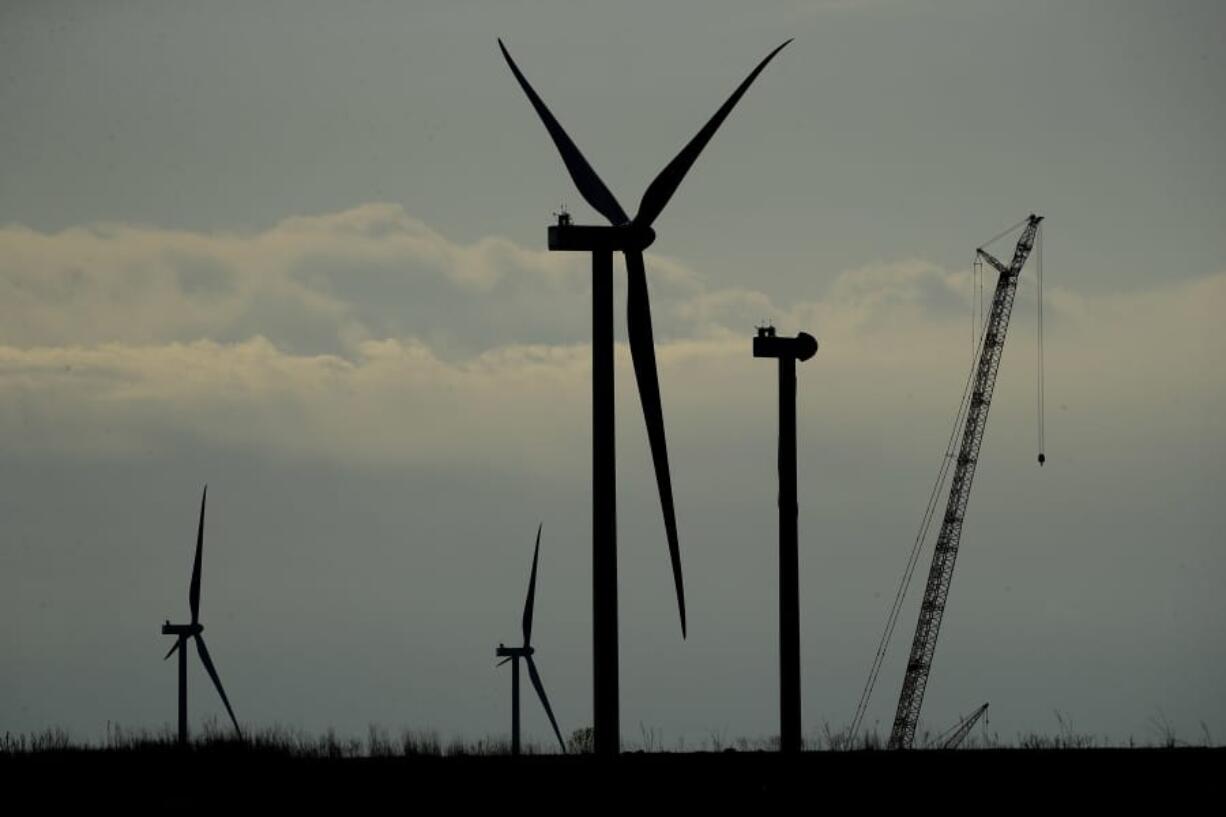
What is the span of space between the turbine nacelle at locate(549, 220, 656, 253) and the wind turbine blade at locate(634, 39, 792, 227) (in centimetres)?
106

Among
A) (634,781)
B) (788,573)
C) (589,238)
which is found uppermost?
(589,238)

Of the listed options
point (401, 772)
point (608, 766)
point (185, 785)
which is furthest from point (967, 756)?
point (185, 785)

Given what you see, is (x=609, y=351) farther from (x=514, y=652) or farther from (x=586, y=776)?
(x=514, y=652)

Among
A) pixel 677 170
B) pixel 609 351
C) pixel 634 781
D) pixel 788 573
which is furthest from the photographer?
pixel 788 573

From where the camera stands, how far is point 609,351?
→ 4966 cm

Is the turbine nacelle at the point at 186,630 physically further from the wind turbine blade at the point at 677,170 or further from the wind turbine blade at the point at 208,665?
the wind turbine blade at the point at 677,170

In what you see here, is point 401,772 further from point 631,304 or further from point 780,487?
point 780,487

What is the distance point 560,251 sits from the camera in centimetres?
5231

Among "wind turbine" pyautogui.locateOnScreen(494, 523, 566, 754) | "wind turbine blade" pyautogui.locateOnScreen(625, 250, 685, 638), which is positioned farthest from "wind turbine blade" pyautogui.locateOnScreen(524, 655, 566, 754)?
"wind turbine blade" pyautogui.locateOnScreen(625, 250, 685, 638)

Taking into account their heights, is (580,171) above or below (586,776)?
above

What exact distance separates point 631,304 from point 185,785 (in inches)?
664

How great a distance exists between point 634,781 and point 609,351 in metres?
9.66

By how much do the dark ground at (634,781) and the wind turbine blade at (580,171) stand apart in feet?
44.0

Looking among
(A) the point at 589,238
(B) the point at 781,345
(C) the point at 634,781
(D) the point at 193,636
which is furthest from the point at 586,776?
(D) the point at 193,636
